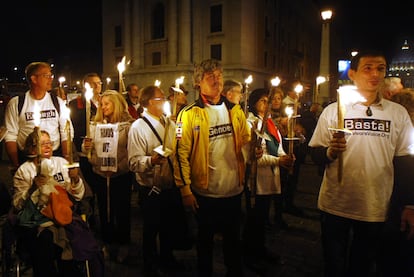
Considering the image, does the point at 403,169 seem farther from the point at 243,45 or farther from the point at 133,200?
the point at 243,45

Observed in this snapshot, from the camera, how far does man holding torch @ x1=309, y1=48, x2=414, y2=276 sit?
291cm

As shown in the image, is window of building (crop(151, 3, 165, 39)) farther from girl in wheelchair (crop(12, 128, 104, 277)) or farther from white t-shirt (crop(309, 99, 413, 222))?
white t-shirt (crop(309, 99, 413, 222))

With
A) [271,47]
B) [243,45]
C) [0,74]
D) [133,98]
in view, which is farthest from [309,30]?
[133,98]

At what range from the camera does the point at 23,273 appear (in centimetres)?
413

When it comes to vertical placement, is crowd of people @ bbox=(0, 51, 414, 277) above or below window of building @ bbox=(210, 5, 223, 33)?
below

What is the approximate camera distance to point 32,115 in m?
4.57

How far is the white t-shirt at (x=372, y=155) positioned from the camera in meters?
2.91

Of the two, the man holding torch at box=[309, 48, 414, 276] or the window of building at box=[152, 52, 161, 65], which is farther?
the window of building at box=[152, 52, 161, 65]

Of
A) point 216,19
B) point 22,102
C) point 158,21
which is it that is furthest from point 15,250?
point 158,21

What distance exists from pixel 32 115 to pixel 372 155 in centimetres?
401

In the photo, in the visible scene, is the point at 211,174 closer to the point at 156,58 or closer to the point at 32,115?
the point at 32,115

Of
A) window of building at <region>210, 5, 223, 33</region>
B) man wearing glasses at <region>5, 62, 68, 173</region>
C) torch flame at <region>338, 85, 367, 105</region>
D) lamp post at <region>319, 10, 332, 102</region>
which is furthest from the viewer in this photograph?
window of building at <region>210, 5, 223, 33</region>

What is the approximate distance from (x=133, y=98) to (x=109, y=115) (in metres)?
2.95

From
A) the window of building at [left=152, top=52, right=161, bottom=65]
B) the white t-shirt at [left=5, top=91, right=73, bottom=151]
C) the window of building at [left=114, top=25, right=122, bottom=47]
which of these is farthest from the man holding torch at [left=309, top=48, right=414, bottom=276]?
the window of building at [left=114, top=25, right=122, bottom=47]
